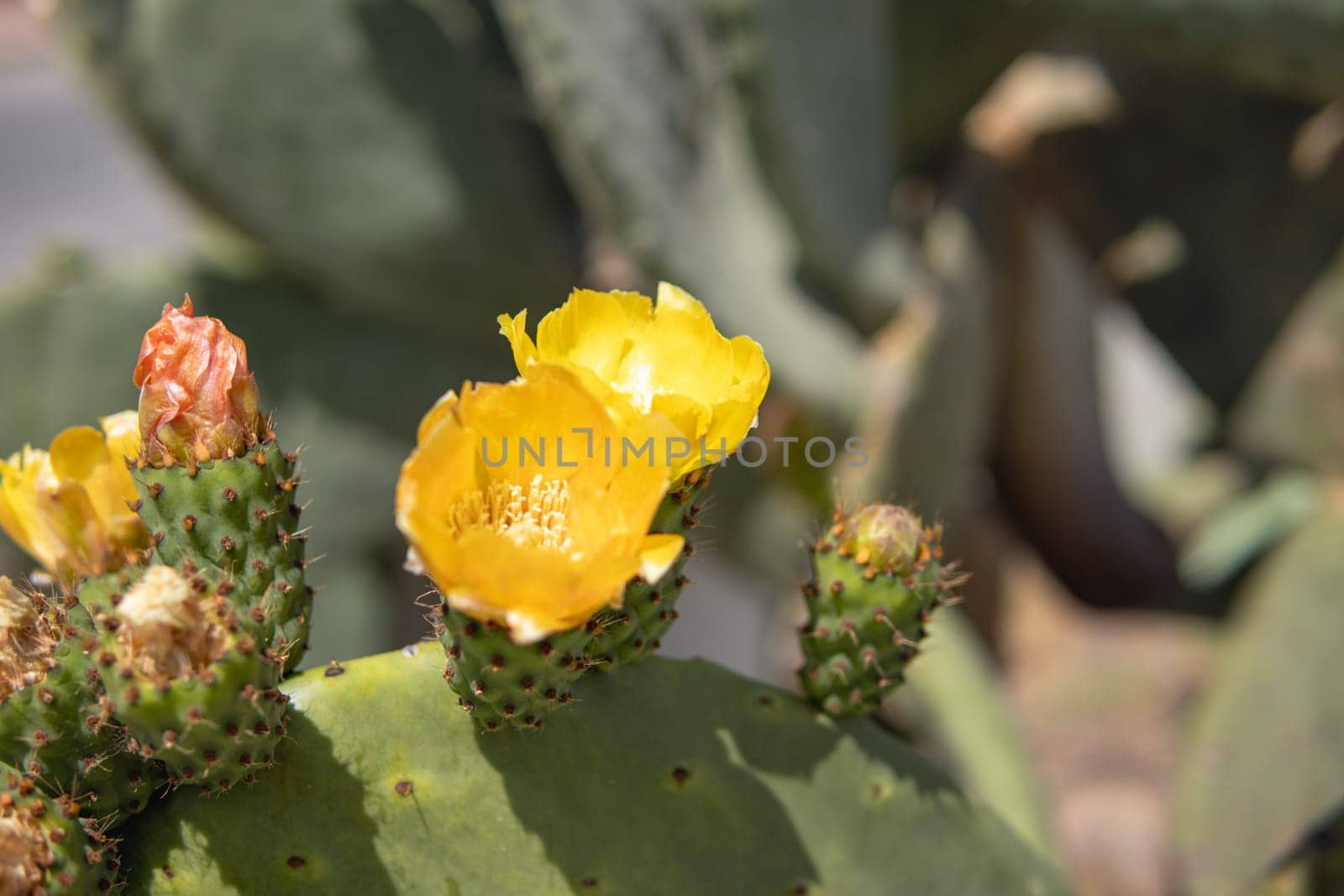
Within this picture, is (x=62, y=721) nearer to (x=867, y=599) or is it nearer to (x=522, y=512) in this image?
(x=522, y=512)

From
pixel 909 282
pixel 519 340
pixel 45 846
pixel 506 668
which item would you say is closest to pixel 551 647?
pixel 506 668

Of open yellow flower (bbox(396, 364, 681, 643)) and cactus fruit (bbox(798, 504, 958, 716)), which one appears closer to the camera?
open yellow flower (bbox(396, 364, 681, 643))

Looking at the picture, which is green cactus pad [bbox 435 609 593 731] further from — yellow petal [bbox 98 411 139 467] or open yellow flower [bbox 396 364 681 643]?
yellow petal [bbox 98 411 139 467]

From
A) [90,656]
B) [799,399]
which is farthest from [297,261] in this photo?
[90,656]

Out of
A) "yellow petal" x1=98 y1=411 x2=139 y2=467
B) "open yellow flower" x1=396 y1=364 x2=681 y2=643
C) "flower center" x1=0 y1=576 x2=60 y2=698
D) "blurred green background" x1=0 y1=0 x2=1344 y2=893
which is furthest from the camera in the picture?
"blurred green background" x1=0 y1=0 x2=1344 y2=893

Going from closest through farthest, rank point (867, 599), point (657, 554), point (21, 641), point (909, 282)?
point (657, 554) → point (21, 641) → point (867, 599) → point (909, 282)

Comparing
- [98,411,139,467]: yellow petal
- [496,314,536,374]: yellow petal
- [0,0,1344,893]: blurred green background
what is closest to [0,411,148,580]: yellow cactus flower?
[98,411,139,467]: yellow petal

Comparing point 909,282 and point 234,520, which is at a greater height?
point 234,520
